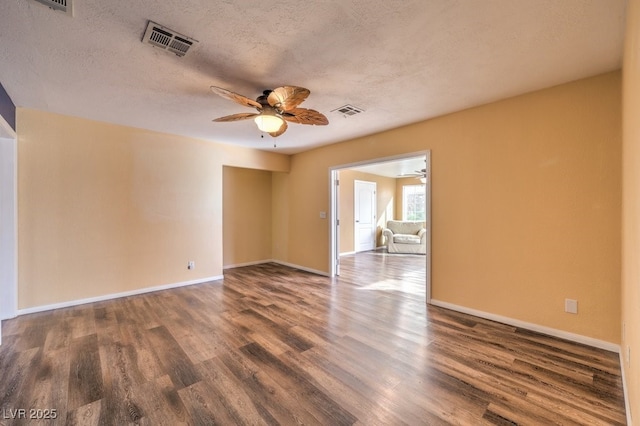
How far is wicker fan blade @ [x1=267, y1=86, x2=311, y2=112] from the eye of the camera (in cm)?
211

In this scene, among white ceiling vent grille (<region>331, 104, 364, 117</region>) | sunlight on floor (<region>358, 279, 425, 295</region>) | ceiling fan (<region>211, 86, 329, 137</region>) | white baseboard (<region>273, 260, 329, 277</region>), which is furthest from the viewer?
white baseboard (<region>273, 260, 329, 277</region>)

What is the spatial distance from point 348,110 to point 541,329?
10.5ft

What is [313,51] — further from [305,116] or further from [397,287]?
[397,287]

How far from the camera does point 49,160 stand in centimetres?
338

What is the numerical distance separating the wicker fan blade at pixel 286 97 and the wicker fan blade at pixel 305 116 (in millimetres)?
99

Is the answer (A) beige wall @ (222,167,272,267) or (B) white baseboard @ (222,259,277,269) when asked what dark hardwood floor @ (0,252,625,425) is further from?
(A) beige wall @ (222,167,272,267)

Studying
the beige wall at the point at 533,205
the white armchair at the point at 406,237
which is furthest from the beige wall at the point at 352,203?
the beige wall at the point at 533,205

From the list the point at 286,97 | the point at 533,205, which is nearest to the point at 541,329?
the point at 533,205

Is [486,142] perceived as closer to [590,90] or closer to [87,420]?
[590,90]

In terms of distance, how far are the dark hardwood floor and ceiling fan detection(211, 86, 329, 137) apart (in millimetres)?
2133

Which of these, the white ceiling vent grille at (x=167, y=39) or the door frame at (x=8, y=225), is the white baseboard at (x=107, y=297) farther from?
the white ceiling vent grille at (x=167, y=39)

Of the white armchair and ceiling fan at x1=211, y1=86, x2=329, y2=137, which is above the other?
ceiling fan at x1=211, y1=86, x2=329, y2=137

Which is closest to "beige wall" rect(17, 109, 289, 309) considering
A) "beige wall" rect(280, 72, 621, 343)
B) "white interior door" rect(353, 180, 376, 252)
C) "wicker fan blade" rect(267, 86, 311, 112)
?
"wicker fan blade" rect(267, 86, 311, 112)

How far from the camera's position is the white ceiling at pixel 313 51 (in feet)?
5.45
